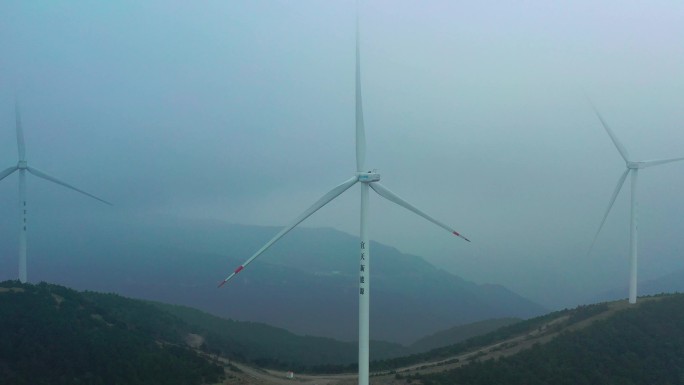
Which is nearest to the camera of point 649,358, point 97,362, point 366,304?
point 366,304

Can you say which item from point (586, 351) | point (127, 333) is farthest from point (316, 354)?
point (586, 351)

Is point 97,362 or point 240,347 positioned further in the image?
point 240,347

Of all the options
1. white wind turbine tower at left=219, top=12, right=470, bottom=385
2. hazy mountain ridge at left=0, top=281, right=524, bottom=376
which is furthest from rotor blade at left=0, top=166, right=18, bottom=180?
white wind turbine tower at left=219, top=12, right=470, bottom=385

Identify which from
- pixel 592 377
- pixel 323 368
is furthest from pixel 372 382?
pixel 592 377

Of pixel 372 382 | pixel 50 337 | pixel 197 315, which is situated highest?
pixel 197 315

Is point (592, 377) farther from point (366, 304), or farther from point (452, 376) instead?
point (366, 304)

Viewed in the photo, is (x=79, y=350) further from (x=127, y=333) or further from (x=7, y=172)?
(x=7, y=172)

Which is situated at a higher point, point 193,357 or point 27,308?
point 27,308

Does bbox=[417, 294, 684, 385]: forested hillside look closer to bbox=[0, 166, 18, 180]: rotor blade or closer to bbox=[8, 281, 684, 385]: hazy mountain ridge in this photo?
bbox=[8, 281, 684, 385]: hazy mountain ridge

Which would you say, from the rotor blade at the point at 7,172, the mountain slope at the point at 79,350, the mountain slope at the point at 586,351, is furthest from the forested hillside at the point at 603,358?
the rotor blade at the point at 7,172

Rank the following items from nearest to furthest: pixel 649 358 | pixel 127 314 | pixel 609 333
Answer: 1. pixel 649 358
2. pixel 609 333
3. pixel 127 314

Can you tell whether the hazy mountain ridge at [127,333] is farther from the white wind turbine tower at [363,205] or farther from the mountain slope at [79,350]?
the white wind turbine tower at [363,205]
